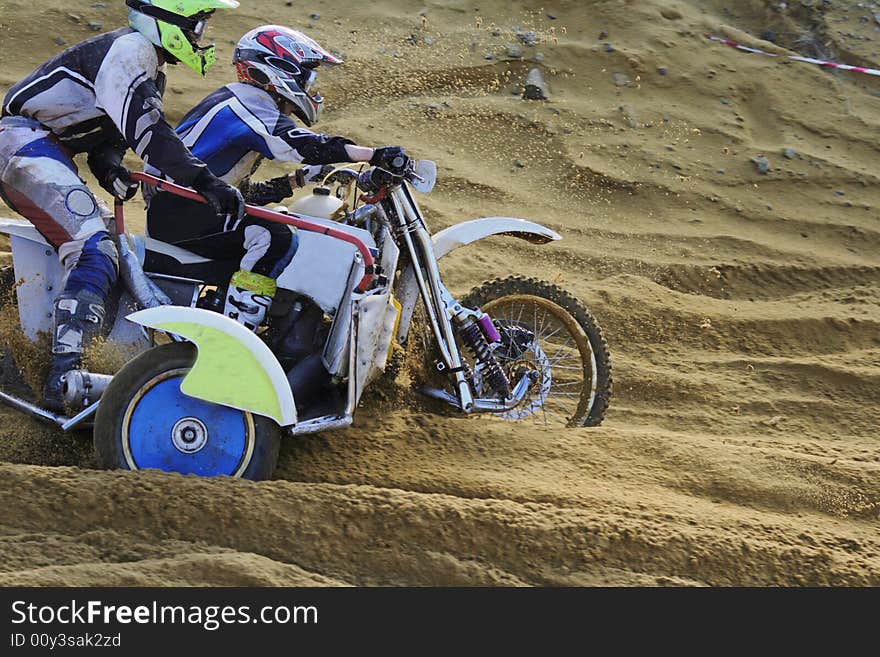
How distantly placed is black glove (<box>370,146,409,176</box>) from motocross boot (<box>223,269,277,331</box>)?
0.66 meters

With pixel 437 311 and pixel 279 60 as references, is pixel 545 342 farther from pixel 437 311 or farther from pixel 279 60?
pixel 279 60

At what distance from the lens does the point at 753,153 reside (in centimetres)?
925

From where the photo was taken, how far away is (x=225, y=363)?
4.04 m

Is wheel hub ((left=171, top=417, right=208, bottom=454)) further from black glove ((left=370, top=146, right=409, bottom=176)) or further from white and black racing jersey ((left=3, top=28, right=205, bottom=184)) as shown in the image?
black glove ((left=370, top=146, right=409, bottom=176))

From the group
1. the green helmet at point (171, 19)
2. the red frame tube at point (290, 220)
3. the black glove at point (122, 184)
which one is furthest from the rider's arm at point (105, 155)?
the green helmet at point (171, 19)

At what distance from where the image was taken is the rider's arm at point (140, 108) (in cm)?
428

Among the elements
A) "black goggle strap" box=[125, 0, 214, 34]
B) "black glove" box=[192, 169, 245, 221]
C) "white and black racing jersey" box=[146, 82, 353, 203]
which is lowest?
"black glove" box=[192, 169, 245, 221]

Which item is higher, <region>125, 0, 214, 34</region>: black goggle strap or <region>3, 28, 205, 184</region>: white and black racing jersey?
<region>125, 0, 214, 34</region>: black goggle strap

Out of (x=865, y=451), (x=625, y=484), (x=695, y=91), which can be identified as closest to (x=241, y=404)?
(x=625, y=484)

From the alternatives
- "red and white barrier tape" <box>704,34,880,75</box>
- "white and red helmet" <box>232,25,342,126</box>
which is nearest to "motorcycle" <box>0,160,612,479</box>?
"white and red helmet" <box>232,25,342,126</box>

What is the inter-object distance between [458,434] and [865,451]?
2.26 meters

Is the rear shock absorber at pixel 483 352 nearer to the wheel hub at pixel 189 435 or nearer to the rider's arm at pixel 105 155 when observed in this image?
the wheel hub at pixel 189 435

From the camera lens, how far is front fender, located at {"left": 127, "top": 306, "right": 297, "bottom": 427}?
4031mm
